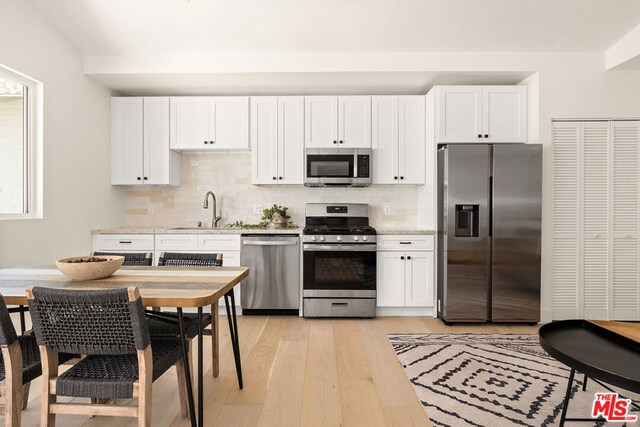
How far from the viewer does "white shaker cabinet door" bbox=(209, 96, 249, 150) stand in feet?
13.6

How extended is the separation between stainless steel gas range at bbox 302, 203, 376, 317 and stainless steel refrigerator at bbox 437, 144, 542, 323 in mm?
830

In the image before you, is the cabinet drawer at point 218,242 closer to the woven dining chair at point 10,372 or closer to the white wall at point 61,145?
A: the white wall at point 61,145

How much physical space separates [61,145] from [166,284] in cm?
244

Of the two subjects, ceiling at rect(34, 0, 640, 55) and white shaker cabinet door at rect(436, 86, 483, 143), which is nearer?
ceiling at rect(34, 0, 640, 55)

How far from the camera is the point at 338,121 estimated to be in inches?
161

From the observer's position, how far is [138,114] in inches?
164

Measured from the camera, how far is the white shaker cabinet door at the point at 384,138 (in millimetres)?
4094

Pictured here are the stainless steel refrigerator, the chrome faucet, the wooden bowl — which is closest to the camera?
the wooden bowl

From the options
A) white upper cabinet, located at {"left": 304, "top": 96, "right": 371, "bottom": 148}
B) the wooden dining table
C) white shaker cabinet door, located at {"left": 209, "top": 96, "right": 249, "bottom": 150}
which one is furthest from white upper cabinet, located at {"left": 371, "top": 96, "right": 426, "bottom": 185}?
the wooden dining table

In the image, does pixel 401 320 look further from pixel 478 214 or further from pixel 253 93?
pixel 253 93

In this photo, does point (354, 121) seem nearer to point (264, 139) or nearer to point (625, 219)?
point (264, 139)

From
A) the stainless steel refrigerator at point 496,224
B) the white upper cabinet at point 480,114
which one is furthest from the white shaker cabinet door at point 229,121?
the stainless steel refrigerator at point 496,224

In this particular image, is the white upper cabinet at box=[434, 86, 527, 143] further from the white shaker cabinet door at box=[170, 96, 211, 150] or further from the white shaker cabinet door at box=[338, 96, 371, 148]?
the white shaker cabinet door at box=[170, 96, 211, 150]

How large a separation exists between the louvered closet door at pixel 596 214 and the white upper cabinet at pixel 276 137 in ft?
9.61
